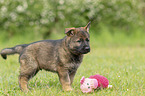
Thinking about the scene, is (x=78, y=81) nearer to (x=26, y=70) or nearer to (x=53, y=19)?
(x=26, y=70)

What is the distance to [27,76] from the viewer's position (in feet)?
15.1

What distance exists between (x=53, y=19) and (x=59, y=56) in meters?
8.02

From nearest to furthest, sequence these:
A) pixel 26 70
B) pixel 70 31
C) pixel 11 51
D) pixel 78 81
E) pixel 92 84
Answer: pixel 92 84, pixel 70 31, pixel 26 70, pixel 11 51, pixel 78 81

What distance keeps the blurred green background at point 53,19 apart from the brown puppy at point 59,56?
23.4 feet

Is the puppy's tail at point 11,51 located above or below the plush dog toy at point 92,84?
above

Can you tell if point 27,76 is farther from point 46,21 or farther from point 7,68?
point 46,21

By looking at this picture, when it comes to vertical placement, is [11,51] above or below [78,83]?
above

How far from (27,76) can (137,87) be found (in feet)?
6.93

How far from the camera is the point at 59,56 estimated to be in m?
4.55

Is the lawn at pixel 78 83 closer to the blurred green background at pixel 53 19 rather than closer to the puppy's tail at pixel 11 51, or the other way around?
the puppy's tail at pixel 11 51

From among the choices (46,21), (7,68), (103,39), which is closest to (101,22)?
(103,39)

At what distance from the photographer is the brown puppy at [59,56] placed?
4387 millimetres

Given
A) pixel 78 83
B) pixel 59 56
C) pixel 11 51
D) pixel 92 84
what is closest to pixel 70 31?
pixel 59 56

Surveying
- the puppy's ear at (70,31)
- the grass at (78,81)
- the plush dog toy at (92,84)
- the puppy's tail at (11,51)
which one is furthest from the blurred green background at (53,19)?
the plush dog toy at (92,84)
